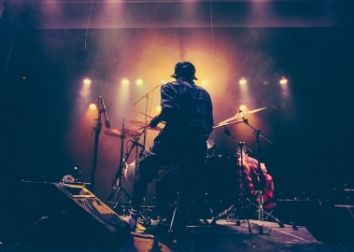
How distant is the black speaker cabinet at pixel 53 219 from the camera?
2.26 m

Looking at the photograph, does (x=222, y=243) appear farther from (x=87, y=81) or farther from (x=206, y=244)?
(x=87, y=81)

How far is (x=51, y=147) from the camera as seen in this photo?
8727mm

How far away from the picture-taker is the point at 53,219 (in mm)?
2273

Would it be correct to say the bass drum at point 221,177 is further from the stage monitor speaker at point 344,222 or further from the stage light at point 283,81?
the stage light at point 283,81

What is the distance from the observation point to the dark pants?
3.07 meters

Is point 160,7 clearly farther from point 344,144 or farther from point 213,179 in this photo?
point 344,144

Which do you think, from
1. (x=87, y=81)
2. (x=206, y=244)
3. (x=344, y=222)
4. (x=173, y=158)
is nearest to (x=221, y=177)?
(x=173, y=158)

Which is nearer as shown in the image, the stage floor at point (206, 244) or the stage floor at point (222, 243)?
the stage floor at point (206, 244)

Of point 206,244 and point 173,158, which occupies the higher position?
point 173,158

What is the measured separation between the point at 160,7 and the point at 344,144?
690 centimetres

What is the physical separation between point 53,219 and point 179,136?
1568mm

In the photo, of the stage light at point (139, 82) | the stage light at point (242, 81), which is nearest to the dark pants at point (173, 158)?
the stage light at point (242, 81)

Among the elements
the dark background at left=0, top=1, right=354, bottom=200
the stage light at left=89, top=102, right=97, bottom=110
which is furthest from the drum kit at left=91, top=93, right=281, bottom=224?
the stage light at left=89, top=102, right=97, bottom=110

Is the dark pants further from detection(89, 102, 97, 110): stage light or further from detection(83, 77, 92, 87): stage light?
detection(83, 77, 92, 87): stage light
